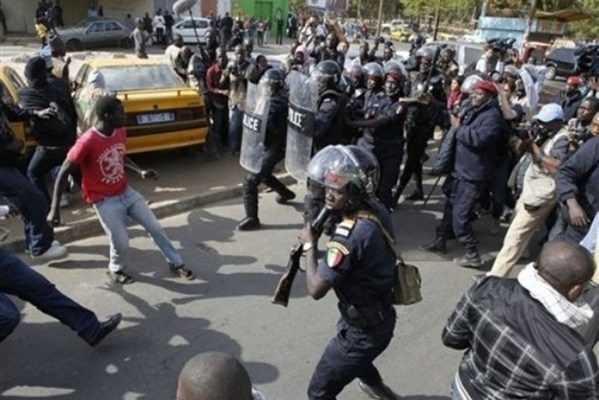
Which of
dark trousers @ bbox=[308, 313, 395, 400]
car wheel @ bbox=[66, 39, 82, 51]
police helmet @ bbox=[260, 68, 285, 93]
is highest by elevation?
police helmet @ bbox=[260, 68, 285, 93]

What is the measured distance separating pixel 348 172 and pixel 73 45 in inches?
875

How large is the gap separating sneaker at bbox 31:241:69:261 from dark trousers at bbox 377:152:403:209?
3284mm

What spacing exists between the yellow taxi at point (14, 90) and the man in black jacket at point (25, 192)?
117cm

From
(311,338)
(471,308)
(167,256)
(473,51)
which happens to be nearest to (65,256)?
(167,256)

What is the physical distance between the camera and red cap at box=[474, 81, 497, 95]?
497 centimetres

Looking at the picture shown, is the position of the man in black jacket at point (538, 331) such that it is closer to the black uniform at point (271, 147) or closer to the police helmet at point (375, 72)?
the black uniform at point (271, 147)

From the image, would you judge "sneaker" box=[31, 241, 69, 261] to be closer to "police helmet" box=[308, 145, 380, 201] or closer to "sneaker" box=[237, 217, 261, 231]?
"sneaker" box=[237, 217, 261, 231]

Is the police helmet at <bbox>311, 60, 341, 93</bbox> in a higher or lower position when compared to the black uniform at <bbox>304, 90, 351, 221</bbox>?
higher

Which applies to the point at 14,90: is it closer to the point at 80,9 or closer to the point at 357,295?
the point at 357,295

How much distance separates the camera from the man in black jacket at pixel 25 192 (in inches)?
179

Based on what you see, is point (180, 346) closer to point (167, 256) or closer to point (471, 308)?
point (167, 256)

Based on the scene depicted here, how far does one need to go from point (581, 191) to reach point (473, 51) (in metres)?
12.8

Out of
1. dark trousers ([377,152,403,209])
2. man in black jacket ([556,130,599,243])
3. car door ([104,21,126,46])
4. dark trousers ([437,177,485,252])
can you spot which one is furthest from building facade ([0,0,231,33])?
man in black jacket ([556,130,599,243])

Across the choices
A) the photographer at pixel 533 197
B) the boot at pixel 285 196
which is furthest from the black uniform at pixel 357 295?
the boot at pixel 285 196
